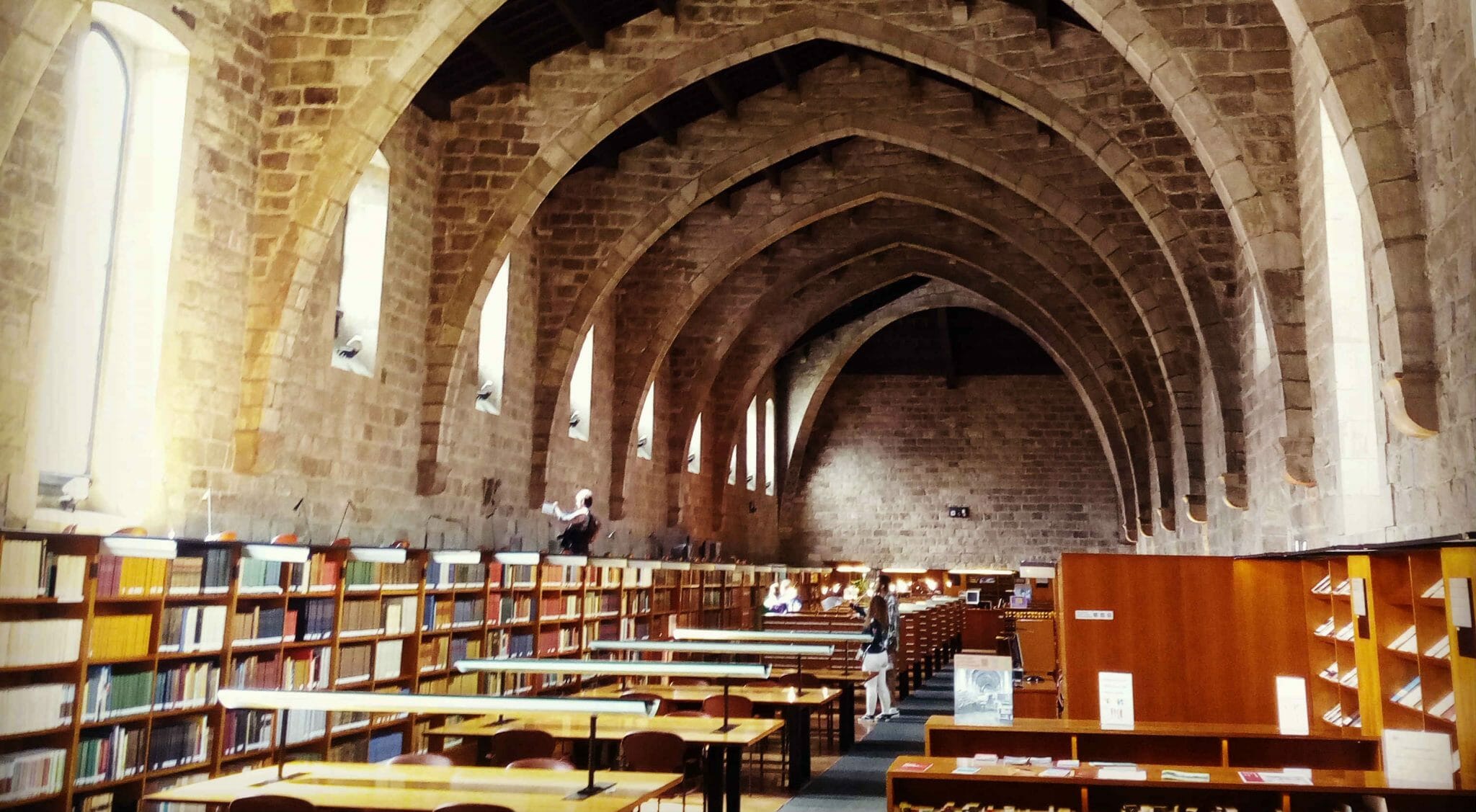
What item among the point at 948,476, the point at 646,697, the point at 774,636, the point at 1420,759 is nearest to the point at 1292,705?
the point at 1420,759

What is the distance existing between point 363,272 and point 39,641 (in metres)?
4.75

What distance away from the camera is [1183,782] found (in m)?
4.41

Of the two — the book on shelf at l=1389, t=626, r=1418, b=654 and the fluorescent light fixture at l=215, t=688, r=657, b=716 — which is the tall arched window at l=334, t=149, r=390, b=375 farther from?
the book on shelf at l=1389, t=626, r=1418, b=654

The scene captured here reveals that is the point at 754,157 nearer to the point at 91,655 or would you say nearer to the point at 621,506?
the point at 621,506

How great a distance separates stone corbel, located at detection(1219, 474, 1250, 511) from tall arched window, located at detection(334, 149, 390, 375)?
691cm

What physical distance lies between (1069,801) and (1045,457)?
18.6 m

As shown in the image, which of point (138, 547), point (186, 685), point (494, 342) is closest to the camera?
point (138, 547)

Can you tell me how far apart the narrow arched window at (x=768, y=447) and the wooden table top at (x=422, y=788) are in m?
16.5

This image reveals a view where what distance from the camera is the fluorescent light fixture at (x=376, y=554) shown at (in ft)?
23.9

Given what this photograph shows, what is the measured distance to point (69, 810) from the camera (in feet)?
17.0

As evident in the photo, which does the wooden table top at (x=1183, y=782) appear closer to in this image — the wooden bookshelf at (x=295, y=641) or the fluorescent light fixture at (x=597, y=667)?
the fluorescent light fixture at (x=597, y=667)

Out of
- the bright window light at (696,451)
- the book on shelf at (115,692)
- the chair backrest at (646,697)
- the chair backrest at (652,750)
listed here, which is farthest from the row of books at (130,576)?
the bright window light at (696,451)

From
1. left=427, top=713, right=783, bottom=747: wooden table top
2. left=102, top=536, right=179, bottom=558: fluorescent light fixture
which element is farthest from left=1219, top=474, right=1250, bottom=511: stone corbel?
left=102, top=536, right=179, bottom=558: fluorescent light fixture

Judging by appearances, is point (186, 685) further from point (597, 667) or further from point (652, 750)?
point (652, 750)
